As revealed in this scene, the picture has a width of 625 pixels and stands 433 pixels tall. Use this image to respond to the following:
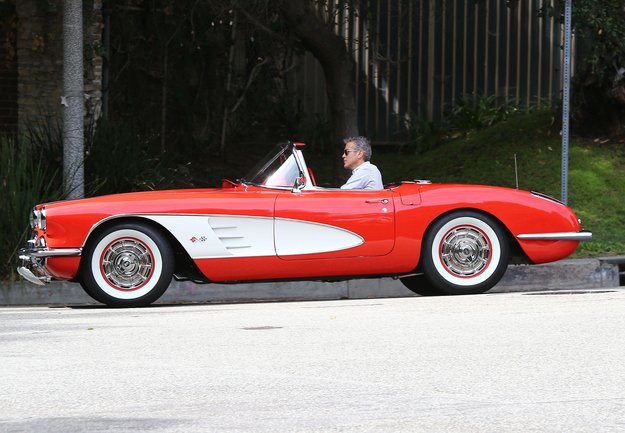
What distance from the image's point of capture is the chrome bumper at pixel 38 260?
9.89 meters

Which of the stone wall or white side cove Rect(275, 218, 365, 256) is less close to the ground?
the stone wall

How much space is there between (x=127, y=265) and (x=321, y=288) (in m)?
2.03

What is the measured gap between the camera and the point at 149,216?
9977mm

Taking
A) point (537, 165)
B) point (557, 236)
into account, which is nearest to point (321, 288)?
point (557, 236)

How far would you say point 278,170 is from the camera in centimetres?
1043

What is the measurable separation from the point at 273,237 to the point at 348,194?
723 millimetres

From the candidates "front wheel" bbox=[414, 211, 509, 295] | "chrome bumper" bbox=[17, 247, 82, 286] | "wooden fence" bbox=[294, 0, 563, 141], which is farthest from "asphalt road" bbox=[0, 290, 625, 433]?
"wooden fence" bbox=[294, 0, 563, 141]

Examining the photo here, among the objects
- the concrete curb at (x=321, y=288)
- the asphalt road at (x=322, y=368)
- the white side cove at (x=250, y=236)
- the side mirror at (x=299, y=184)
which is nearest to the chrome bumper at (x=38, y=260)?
the asphalt road at (x=322, y=368)

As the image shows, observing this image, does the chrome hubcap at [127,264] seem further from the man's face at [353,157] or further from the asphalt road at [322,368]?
the man's face at [353,157]

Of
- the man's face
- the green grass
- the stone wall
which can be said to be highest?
the stone wall

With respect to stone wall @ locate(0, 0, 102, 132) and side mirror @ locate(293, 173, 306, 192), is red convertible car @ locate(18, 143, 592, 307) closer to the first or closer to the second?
side mirror @ locate(293, 173, 306, 192)

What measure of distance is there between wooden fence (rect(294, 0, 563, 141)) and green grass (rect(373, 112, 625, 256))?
4.25ft

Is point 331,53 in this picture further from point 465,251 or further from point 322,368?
point 322,368

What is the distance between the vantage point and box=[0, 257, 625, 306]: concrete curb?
1118cm
